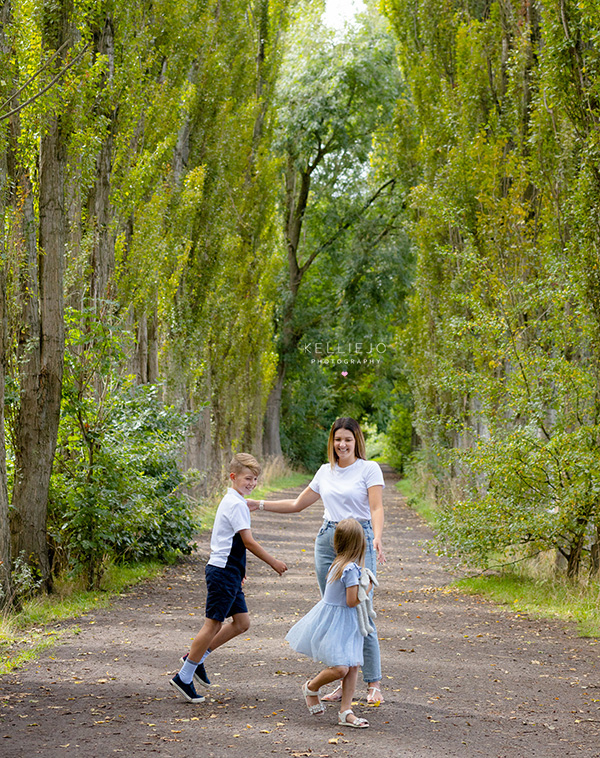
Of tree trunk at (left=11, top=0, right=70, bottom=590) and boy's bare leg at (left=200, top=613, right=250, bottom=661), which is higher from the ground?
tree trunk at (left=11, top=0, right=70, bottom=590)

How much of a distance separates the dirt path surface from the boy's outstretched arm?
908 millimetres

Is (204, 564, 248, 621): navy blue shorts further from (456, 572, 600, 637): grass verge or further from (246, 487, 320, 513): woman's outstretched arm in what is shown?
(456, 572, 600, 637): grass verge

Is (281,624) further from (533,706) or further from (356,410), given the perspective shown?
(356,410)

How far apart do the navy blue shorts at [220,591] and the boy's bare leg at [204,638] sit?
4cm

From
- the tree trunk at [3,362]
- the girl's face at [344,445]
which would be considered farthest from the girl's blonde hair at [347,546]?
the tree trunk at [3,362]

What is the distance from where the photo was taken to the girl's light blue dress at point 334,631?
205 inches

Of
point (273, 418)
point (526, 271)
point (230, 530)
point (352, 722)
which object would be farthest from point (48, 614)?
point (273, 418)

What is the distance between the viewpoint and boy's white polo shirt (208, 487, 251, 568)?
18.6 feet

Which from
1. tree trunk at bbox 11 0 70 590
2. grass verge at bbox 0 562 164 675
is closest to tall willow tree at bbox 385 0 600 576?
grass verge at bbox 0 562 164 675

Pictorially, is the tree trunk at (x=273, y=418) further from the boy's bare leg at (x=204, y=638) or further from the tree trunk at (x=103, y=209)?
the boy's bare leg at (x=204, y=638)

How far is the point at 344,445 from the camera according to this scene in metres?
5.91

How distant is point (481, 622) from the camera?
9.55m

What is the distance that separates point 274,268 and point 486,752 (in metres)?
26.6

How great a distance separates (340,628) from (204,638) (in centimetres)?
94
